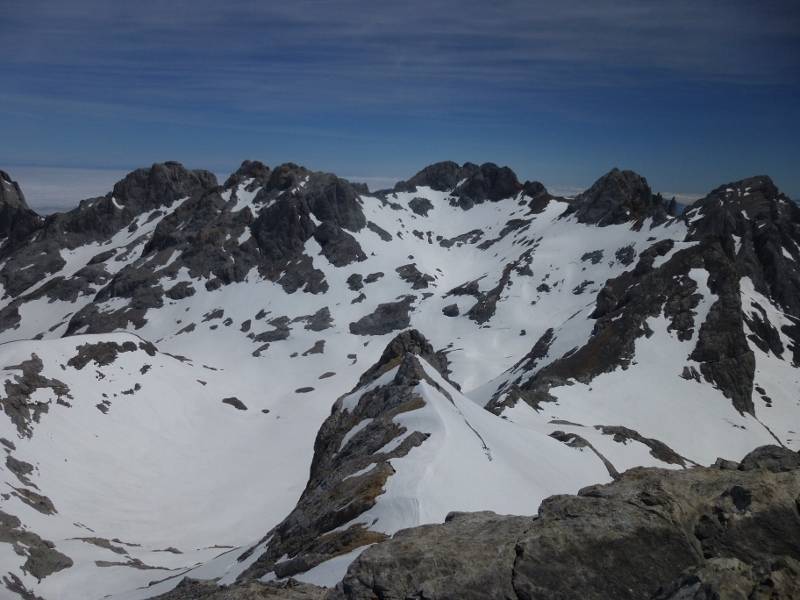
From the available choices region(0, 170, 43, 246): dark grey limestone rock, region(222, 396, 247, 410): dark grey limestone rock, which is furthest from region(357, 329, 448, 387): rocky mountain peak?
Result: region(0, 170, 43, 246): dark grey limestone rock

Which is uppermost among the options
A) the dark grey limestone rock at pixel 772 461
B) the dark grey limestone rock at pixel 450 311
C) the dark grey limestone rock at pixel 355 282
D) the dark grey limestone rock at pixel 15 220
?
the dark grey limestone rock at pixel 15 220

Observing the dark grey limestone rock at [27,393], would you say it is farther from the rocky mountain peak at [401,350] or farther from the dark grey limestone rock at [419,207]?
the dark grey limestone rock at [419,207]

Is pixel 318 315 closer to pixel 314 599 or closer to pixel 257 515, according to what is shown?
pixel 257 515

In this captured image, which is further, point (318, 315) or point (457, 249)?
point (457, 249)

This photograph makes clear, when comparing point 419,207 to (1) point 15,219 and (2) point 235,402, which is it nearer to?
(2) point 235,402

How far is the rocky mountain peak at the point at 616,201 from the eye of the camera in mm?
147875

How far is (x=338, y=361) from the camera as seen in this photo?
117688mm

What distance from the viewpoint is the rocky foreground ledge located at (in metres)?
10.3

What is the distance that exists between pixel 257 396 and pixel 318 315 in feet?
112

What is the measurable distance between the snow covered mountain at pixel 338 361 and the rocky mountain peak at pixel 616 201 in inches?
30.3

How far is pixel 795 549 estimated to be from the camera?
10516 millimetres

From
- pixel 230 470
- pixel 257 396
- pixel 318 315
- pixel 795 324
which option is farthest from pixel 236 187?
pixel 795 324

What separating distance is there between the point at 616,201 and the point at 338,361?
8229 cm

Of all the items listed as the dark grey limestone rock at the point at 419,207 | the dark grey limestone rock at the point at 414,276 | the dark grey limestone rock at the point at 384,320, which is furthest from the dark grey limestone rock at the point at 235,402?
the dark grey limestone rock at the point at 419,207
